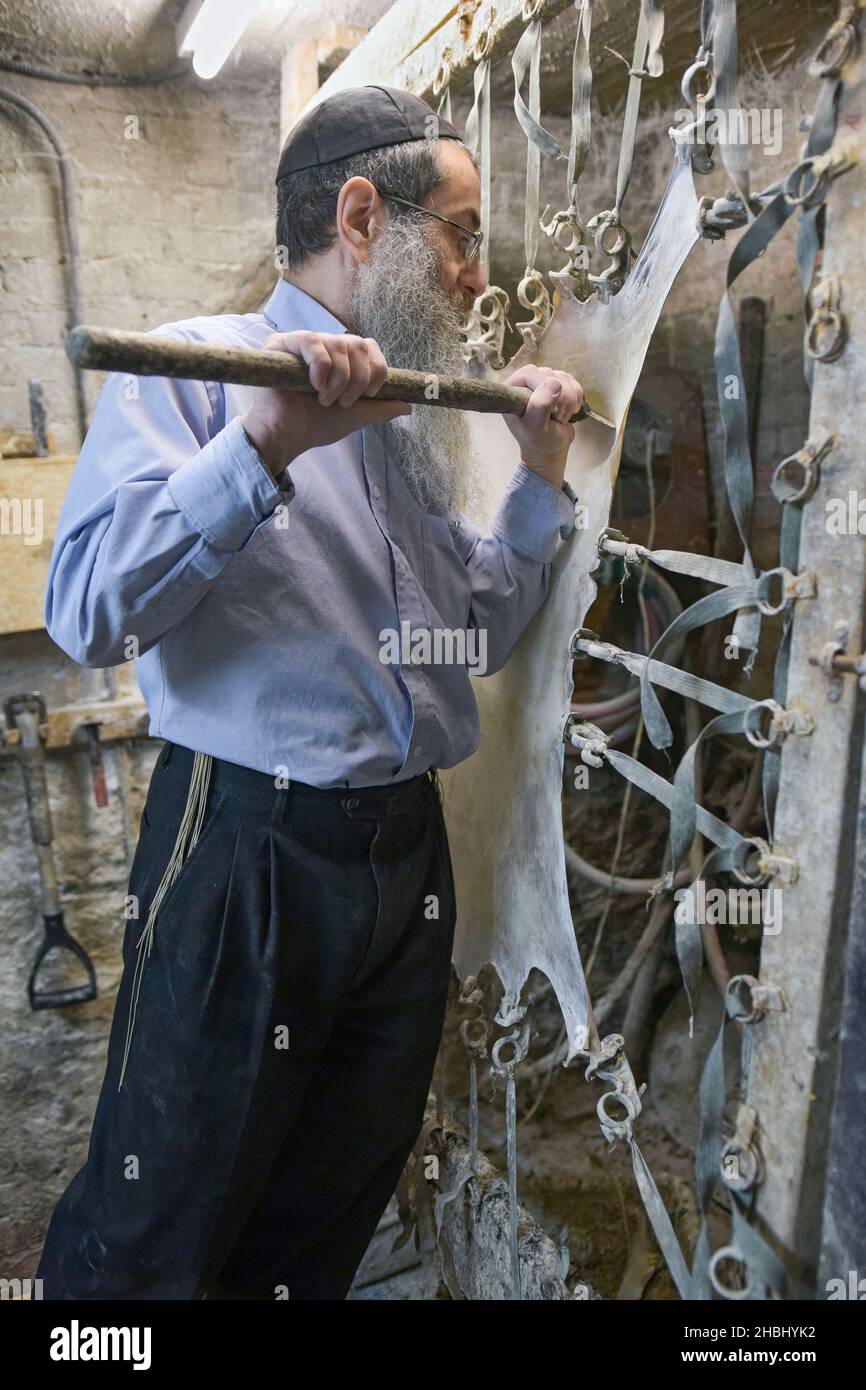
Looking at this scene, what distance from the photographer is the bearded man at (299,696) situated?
1.17m

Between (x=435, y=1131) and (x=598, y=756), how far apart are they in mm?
1002

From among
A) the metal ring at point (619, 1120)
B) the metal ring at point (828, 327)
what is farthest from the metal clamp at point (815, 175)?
the metal ring at point (619, 1120)

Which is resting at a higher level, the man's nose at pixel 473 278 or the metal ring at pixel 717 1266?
the man's nose at pixel 473 278

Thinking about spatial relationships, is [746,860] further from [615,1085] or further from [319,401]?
[319,401]

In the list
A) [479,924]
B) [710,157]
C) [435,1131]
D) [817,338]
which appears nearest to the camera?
[817,338]

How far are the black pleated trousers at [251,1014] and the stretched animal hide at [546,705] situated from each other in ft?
0.36

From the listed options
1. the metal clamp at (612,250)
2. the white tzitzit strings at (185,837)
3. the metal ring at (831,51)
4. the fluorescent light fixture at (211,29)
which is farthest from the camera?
the fluorescent light fixture at (211,29)

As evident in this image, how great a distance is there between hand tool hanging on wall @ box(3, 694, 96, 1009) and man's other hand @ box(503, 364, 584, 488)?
4.20 ft

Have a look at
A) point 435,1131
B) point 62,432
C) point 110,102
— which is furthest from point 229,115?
point 435,1131

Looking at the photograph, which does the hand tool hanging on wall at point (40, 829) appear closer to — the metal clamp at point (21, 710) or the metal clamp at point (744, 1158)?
the metal clamp at point (21, 710)

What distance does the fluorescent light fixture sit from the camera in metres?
1.69

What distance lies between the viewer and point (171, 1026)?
1.25 metres

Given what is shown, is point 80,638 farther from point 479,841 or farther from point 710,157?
point 710,157

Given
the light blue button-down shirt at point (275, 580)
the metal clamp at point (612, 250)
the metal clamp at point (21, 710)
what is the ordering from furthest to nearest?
1. the metal clamp at point (21, 710)
2. the metal clamp at point (612, 250)
3. the light blue button-down shirt at point (275, 580)
